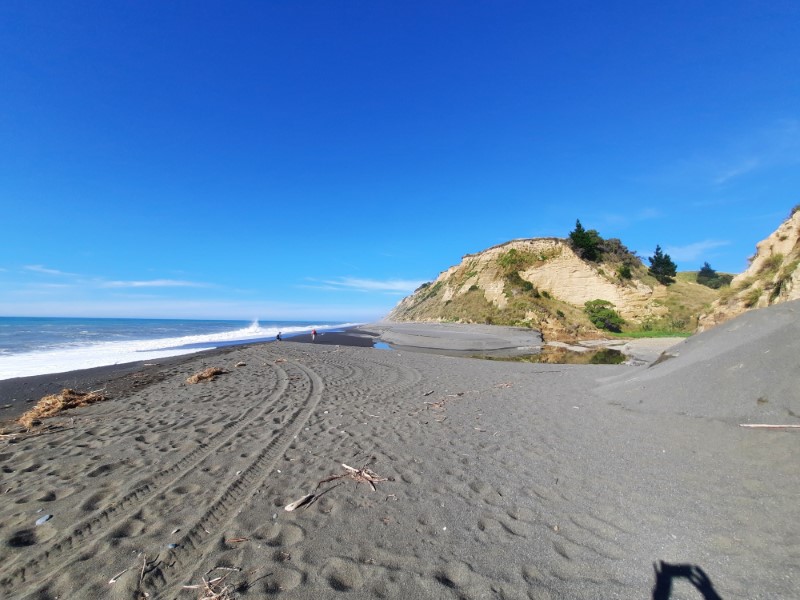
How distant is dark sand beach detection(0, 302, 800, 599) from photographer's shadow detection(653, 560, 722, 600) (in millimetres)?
17

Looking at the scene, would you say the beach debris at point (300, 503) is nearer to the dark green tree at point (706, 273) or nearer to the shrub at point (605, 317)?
the shrub at point (605, 317)

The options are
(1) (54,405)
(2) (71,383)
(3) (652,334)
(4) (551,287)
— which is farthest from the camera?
(4) (551,287)

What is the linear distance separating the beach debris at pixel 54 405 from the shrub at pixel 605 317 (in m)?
38.3

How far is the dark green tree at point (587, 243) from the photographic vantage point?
134 feet

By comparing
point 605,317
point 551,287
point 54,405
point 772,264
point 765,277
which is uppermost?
point 551,287

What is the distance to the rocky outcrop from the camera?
12.4 m

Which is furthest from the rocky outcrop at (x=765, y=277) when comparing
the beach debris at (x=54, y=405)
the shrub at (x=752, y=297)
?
the beach debris at (x=54, y=405)

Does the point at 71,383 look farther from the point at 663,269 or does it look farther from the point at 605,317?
the point at 663,269

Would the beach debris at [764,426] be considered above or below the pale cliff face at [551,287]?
below

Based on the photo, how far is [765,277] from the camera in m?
14.6

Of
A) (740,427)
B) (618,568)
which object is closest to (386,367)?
(740,427)

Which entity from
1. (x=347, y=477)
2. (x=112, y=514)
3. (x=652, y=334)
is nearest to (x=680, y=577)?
(x=347, y=477)

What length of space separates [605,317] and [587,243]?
10.9m

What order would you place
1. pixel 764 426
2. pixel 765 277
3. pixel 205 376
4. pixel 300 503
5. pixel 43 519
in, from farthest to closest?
pixel 765 277
pixel 205 376
pixel 764 426
pixel 300 503
pixel 43 519
